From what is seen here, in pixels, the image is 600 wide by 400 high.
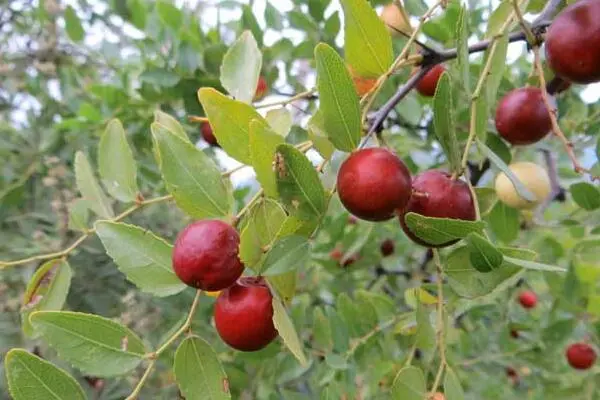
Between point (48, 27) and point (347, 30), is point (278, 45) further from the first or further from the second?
point (48, 27)

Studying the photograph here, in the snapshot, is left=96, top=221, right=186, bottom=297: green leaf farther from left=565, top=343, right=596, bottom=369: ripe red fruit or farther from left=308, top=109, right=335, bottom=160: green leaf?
left=565, top=343, right=596, bottom=369: ripe red fruit

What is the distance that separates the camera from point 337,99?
795 mm

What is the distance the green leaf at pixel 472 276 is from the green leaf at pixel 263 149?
24 cm

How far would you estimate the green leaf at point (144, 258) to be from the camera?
0.91m

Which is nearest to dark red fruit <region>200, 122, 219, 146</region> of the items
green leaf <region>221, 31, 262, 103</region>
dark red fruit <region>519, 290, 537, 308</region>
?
green leaf <region>221, 31, 262, 103</region>

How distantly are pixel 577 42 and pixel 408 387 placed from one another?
425mm

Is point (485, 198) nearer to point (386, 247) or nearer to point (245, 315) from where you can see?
point (245, 315)

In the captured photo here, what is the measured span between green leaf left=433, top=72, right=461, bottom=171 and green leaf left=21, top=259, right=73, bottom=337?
57 cm

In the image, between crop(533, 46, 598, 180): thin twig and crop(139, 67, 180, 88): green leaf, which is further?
crop(139, 67, 180, 88): green leaf

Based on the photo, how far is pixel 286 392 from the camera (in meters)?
1.43

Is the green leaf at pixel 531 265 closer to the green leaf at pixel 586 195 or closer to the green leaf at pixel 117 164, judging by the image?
the green leaf at pixel 117 164

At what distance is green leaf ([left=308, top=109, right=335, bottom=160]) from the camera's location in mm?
844

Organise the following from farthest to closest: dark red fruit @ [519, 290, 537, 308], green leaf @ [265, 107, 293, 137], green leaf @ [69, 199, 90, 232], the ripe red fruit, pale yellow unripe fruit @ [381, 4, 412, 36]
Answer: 1. dark red fruit @ [519, 290, 537, 308]
2. the ripe red fruit
3. pale yellow unripe fruit @ [381, 4, 412, 36]
4. green leaf @ [69, 199, 90, 232]
5. green leaf @ [265, 107, 293, 137]

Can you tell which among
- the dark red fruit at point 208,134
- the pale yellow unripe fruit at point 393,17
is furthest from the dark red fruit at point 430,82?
the dark red fruit at point 208,134
